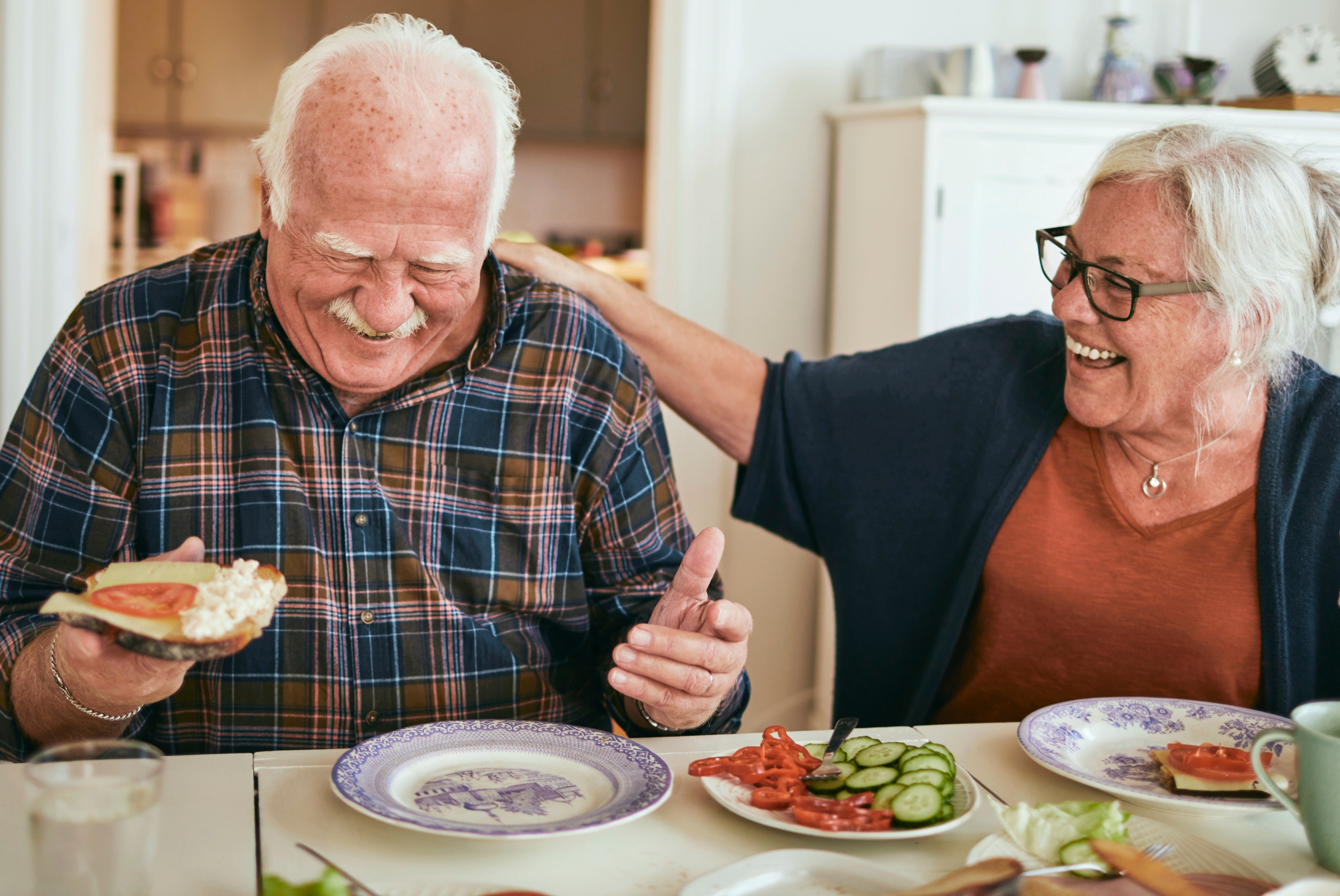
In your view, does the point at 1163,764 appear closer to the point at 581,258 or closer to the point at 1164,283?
the point at 1164,283

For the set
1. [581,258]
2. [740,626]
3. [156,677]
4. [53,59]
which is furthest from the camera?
[581,258]

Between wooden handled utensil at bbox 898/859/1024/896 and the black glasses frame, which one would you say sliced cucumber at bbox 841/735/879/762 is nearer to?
wooden handled utensil at bbox 898/859/1024/896

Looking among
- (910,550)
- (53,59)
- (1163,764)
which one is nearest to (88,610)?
(1163,764)

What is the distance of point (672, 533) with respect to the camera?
153cm

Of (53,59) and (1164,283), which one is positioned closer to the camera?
(1164,283)

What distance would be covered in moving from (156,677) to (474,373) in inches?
21.8

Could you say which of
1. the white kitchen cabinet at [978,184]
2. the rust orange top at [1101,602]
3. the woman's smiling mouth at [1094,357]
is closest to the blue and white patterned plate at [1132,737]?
the rust orange top at [1101,602]

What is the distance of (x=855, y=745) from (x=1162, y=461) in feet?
2.41

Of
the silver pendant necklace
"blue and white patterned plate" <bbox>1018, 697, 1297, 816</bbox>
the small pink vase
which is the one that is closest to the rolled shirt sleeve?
"blue and white patterned plate" <bbox>1018, 697, 1297, 816</bbox>

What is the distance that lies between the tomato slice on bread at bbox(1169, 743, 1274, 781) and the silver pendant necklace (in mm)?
520

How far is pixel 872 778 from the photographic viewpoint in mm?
995

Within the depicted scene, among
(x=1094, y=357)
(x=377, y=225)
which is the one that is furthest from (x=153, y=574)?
(x=1094, y=357)

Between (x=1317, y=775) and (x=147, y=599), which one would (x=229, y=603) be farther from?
(x=1317, y=775)

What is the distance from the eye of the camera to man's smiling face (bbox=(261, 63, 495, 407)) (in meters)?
1.23
